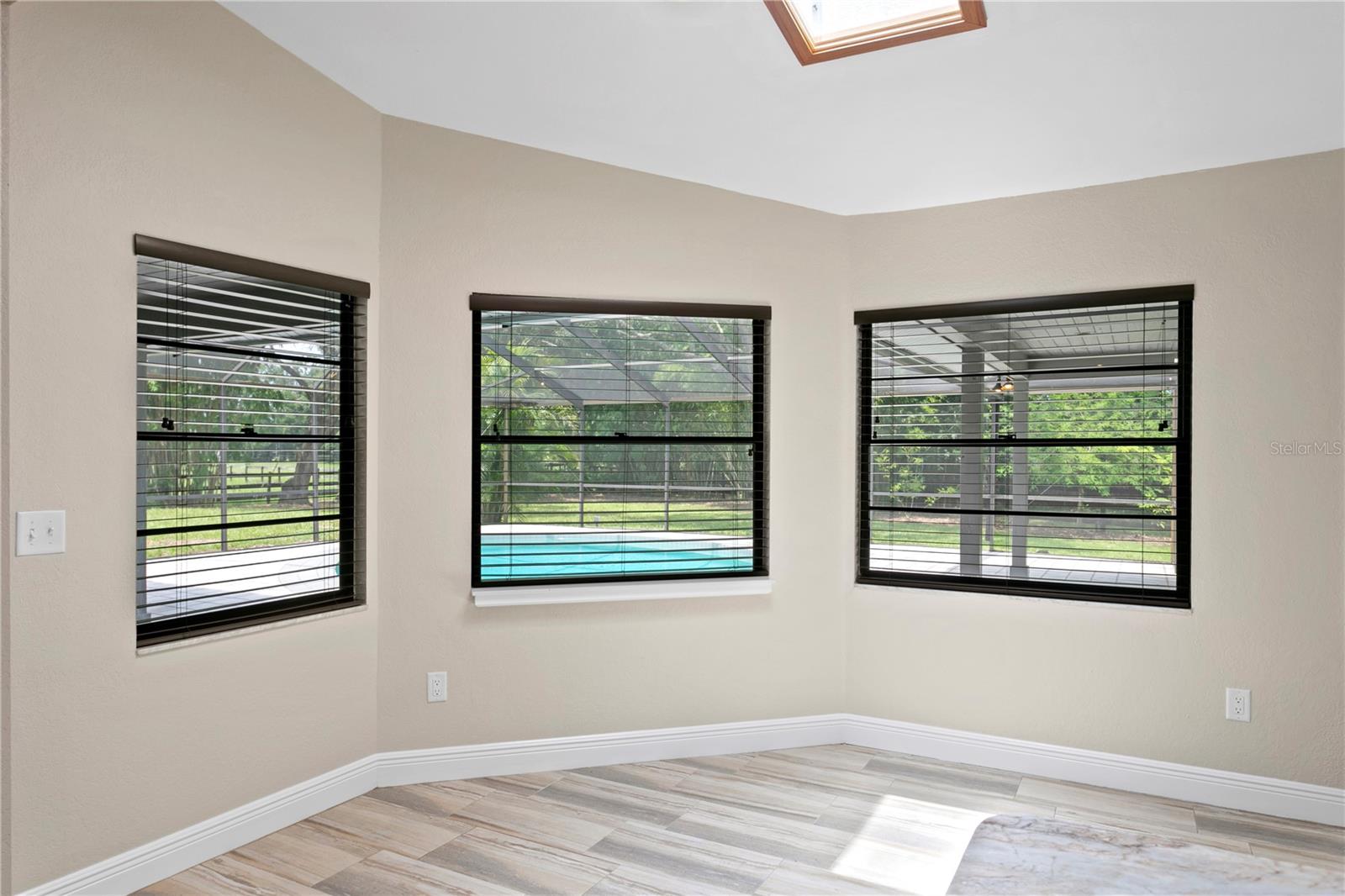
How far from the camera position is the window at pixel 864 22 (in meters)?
2.33

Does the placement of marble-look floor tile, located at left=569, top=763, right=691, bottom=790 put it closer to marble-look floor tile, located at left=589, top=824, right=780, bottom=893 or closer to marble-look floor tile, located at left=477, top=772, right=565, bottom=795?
marble-look floor tile, located at left=477, top=772, right=565, bottom=795

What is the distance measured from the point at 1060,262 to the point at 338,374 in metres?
2.87

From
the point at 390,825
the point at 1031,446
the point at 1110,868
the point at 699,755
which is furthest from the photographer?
the point at 699,755

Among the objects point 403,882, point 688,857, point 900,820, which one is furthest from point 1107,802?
point 403,882

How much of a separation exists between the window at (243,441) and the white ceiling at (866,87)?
2.71 feet

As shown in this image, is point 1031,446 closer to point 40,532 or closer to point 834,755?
point 834,755

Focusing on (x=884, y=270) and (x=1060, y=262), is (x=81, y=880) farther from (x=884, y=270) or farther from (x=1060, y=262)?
(x=1060, y=262)

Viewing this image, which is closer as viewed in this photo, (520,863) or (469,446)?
(520,863)

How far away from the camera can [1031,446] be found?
363 cm

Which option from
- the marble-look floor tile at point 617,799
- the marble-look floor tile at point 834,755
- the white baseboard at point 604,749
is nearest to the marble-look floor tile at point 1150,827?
the marble-look floor tile at point 834,755

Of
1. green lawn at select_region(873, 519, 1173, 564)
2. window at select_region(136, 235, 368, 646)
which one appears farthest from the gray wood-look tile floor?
green lawn at select_region(873, 519, 1173, 564)

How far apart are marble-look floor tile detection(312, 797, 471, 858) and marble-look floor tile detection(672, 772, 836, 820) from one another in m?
0.89

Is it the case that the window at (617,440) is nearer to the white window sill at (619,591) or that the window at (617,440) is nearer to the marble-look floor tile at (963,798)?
the white window sill at (619,591)

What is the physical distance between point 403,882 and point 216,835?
65cm
